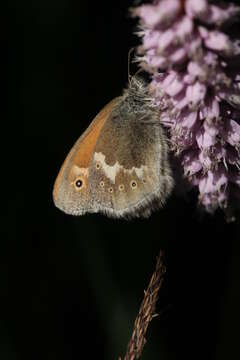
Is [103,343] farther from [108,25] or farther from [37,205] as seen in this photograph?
[108,25]

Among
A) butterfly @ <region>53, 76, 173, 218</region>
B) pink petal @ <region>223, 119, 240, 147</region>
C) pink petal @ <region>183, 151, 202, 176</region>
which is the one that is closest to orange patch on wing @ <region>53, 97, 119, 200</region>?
butterfly @ <region>53, 76, 173, 218</region>

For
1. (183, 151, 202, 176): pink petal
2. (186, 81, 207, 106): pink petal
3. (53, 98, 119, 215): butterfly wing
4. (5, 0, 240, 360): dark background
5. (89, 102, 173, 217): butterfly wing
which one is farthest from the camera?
(5, 0, 240, 360): dark background

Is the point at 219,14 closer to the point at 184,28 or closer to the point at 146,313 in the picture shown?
the point at 184,28

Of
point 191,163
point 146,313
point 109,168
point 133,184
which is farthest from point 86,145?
point 146,313

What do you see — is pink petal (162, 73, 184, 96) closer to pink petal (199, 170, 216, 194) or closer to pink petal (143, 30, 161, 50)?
pink petal (143, 30, 161, 50)

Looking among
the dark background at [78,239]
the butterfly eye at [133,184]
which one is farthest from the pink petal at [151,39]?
the dark background at [78,239]

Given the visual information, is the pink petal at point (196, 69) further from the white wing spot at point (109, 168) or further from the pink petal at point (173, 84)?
the white wing spot at point (109, 168)

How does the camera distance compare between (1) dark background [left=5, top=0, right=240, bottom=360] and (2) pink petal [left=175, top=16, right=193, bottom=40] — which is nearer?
(2) pink petal [left=175, top=16, right=193, bottom=40]

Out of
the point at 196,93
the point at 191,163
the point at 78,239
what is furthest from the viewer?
the point at 78,239
